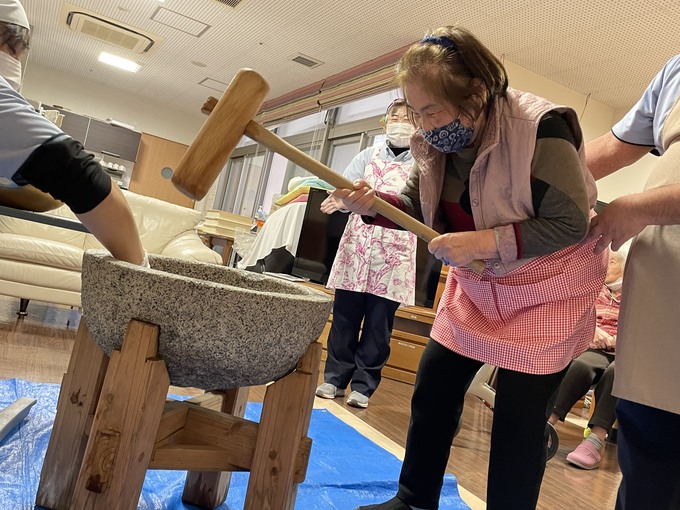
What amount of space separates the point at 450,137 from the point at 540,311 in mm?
352

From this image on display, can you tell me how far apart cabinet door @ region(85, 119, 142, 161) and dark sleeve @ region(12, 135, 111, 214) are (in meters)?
8.11

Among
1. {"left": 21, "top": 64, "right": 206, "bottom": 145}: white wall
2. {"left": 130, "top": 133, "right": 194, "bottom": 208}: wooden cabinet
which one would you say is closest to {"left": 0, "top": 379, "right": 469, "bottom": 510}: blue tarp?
{"left": 130, "top": 133, "right": 194, "bottom": 208}: wooden cabinet

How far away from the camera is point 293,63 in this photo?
5996mm

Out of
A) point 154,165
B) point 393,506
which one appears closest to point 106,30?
point 154,165

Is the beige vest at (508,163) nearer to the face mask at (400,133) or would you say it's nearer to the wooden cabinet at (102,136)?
the face mask at (400,133)

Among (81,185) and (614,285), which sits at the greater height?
(614,285)

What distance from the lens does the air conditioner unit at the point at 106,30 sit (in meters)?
5.78

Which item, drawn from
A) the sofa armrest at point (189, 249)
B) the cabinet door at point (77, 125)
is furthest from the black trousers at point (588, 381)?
the cabinet door at point (77, 125)

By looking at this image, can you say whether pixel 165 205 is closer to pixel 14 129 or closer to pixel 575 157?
pixel 14 129

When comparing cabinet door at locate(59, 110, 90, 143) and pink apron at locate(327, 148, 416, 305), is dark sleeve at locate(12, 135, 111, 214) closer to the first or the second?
pink apron at locate(327, 148, 416, 305)

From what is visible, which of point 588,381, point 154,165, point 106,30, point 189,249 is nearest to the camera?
point 588,381

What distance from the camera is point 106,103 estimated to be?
8.91m

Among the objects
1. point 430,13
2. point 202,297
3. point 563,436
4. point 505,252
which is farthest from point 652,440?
point 430,13

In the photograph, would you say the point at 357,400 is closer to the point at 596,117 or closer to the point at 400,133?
the point at 400,133
